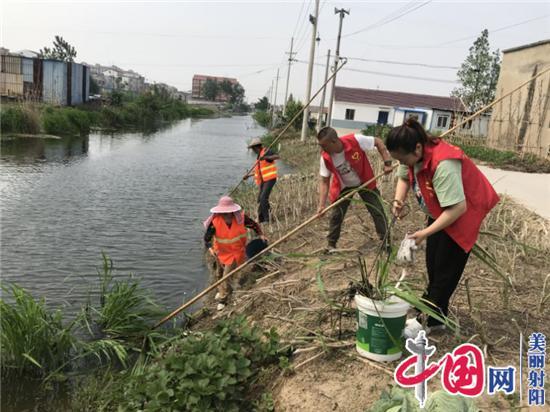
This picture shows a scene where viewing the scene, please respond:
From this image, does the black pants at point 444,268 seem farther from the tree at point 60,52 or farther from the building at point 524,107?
the tree at point 60,52

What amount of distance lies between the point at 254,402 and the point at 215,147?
2398 centimetres

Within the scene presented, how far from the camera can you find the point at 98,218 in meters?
8.80

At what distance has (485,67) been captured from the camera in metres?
34.9

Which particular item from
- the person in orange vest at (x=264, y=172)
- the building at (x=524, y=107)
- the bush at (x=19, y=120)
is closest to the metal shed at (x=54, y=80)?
the bush at (x=19, y=120)

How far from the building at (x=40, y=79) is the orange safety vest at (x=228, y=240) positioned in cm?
2675

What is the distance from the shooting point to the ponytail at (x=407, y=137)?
8.64ft

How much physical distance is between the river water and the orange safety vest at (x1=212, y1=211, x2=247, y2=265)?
3.21ft

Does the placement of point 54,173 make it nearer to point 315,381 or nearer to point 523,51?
point 315,381

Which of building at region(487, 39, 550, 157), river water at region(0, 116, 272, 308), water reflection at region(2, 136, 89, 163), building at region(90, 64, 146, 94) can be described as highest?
building at region(90, 64, 146, 94)

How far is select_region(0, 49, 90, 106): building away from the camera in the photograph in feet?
95.2

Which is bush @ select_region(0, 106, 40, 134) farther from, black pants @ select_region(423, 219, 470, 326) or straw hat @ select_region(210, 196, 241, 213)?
black pants @ select_region(423, 219, 470, 326)

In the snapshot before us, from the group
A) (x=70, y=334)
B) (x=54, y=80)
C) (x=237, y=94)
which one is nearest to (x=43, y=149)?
(x=70, y=334)

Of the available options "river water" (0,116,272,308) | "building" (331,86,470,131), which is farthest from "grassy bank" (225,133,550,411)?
"building" (331,86,470,131)

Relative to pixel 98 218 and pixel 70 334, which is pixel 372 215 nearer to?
pixel 70 334
